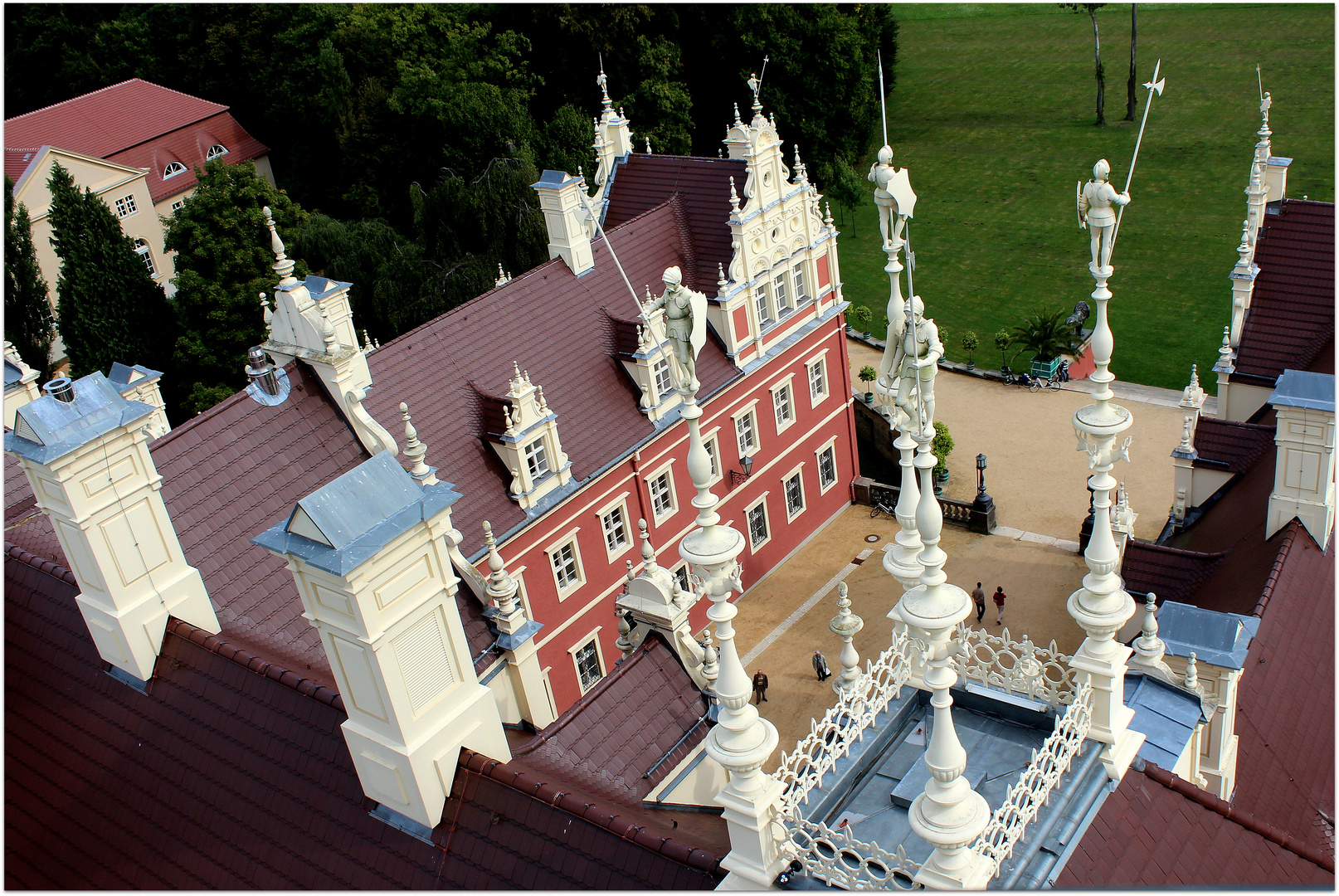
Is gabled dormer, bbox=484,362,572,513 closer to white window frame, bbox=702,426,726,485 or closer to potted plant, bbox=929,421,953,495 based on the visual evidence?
white window frame, bbox=702,426,726,485

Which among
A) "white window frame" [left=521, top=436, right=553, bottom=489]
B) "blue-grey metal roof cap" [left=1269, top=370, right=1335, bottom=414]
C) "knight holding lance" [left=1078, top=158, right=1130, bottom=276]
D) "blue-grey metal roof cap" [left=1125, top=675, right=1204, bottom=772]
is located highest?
"knight holding lance" [left=1078, top=158, right=1130, bottom=276]

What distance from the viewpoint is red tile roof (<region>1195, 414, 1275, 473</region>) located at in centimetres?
2656

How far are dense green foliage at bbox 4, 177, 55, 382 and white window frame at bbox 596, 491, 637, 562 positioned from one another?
26.0 meters

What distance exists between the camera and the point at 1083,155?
6906 cm

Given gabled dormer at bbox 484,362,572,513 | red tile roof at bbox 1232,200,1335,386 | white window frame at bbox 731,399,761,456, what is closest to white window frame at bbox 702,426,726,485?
white window frame at bbox 731,399,761,456

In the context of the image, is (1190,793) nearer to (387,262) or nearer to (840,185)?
(387,262)

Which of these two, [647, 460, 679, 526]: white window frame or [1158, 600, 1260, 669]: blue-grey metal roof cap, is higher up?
[1158, 600, 1260, 669]: blue-grey metal roof cap

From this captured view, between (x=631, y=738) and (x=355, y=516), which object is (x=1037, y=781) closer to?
(x=631, y=738)

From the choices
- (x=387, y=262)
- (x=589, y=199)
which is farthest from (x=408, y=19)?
(x=589, y=199)

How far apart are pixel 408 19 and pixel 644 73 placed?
13.2 meters

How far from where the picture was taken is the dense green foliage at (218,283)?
4222 centimetres

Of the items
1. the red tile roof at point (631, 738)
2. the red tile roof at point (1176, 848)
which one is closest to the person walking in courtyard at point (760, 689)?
the red tile roof at point (631, 738)

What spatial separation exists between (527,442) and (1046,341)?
2421cm

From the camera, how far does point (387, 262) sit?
1857 inches
